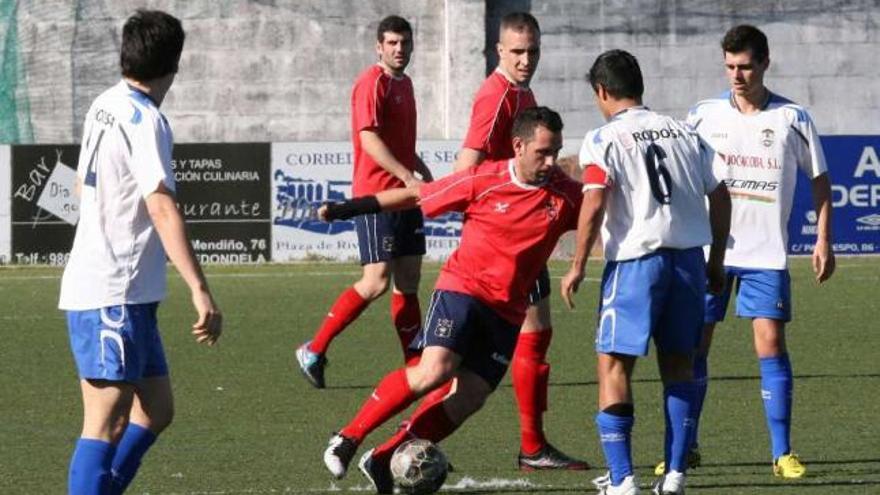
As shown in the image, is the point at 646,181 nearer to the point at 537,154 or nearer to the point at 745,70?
the point at 537,154

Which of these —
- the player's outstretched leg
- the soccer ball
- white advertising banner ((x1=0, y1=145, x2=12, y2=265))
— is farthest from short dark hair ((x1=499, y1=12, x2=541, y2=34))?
white advertising banner ((x1=0, y1=145, x2=12, y2=265))

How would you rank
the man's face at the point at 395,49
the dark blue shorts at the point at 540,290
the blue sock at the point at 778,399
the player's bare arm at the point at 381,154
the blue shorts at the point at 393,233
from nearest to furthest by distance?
1. the blue sock at the point at 778,399
2. the dark blue shorts at the point at 540,290
3. the player's bare arm at the point at 381,154
4. the man's face at the point at 395,49
5. the blue shorts at the point at 393,233

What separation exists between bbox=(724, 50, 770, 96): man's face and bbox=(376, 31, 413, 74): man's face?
2817mm

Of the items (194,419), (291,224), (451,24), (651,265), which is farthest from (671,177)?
(451,24)

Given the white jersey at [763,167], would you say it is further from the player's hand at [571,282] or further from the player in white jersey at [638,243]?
the player's hand at [571,282]

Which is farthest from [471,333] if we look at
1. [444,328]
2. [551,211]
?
[551,211]

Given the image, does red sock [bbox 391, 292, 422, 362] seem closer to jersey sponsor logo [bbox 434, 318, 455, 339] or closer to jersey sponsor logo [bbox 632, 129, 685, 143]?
jersey sponsor logo [bbox 434, 318, 455, 339]

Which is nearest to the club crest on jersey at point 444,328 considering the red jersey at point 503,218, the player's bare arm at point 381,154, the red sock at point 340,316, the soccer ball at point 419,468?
the red jersey at point 503,218

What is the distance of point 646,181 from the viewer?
7.32m

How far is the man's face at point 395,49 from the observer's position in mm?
10859

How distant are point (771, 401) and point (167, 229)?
3.33m

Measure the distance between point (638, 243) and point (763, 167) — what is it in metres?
1.35

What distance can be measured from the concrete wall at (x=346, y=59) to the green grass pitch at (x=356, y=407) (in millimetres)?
9813

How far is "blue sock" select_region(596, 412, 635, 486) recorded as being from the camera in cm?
727
